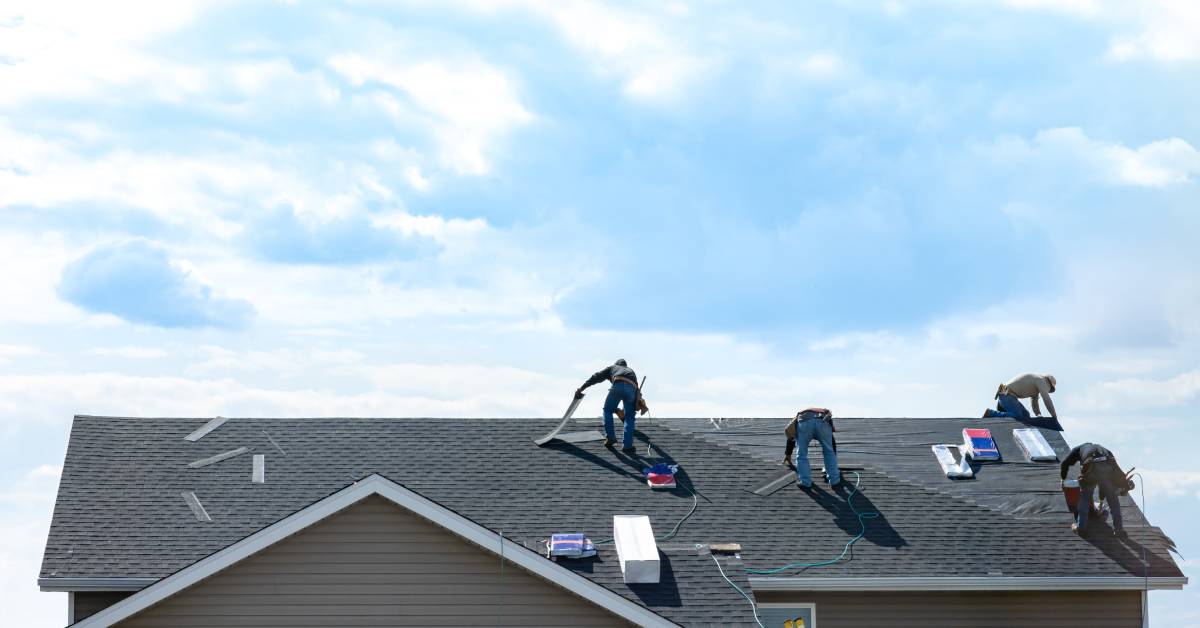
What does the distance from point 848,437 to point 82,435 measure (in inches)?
497

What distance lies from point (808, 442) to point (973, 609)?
11.5ft

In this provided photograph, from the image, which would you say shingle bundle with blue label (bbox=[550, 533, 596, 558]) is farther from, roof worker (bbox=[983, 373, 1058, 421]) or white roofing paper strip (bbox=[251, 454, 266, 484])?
Answer: roof worker (bbox=[983, 373, 1058, 421])

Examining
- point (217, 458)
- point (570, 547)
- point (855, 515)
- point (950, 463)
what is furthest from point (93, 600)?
point (950, 463)

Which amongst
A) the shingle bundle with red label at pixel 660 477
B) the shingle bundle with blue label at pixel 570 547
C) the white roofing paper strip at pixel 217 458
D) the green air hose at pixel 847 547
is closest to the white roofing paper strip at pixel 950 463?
the green air hose at pixel 847 547

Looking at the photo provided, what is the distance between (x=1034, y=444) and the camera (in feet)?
71.5

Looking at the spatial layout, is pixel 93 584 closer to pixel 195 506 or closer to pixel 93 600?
pixel 93 600

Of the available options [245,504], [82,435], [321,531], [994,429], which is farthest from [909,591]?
[82,435]

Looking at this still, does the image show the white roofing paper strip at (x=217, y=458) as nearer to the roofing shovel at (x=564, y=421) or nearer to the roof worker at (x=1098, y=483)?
the roofing shovel at (x=564, y=421)

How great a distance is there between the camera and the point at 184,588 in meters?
14.1

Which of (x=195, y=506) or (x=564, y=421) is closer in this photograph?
(x=195, y=506)

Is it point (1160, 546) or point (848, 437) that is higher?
point (848, 437)

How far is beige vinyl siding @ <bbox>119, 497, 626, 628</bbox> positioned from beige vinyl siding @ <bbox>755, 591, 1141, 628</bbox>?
4.53 m

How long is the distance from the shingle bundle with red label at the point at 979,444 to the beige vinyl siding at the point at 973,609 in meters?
3.56

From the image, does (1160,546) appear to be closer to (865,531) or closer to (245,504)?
(865,531)
